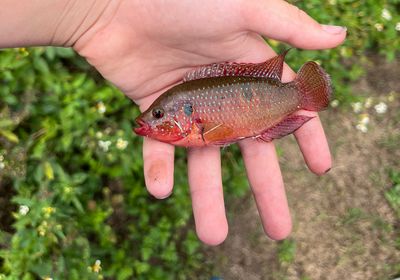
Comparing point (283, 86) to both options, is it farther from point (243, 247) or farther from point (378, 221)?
point (378, 221)

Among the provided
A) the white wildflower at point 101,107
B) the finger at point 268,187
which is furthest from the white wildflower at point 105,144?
the finger at point 268,187

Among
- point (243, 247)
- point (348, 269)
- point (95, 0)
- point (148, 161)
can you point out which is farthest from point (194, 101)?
point (348, 269)

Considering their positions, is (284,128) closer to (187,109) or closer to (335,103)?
(187,109)

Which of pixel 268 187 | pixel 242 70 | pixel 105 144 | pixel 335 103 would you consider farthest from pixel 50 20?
pixel 335 103

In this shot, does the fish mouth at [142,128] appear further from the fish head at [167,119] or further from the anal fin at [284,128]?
the anal fin at [284,128]

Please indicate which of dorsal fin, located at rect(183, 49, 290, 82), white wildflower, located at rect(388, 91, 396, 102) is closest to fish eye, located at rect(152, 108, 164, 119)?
dorsal fin, located at rect(183, 49, 290, 82)

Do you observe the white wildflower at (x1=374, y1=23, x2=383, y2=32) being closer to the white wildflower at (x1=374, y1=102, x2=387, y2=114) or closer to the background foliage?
the background foliage
